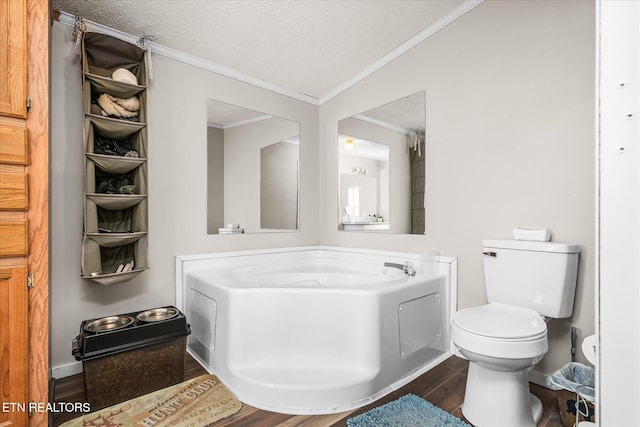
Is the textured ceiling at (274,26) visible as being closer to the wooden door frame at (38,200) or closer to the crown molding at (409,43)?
the crown molding at (409,43)

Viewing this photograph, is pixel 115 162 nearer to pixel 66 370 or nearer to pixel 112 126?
pixel 112 126

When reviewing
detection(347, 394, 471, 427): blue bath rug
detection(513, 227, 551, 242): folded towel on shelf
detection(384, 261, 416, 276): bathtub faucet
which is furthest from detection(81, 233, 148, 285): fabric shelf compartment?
detection(513, 227, 551, 242): folded towel on shelf

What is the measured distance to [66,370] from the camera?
2.06 metres

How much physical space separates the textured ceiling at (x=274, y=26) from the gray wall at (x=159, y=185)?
8.4 inches

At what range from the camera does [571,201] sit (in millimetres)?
1774

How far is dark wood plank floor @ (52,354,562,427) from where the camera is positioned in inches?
61.9

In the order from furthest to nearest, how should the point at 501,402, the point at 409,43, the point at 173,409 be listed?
the point at 409,43 → the point at 173,409 → the point at 501,402

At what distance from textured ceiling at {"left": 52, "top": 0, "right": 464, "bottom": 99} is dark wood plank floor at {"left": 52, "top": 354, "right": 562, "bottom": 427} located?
2.32 m

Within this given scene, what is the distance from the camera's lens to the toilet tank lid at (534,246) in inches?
65.9

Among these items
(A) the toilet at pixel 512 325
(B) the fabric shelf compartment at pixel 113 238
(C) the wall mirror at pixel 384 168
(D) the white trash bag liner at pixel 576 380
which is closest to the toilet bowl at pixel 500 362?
(A) the toilet at pixel 512 325

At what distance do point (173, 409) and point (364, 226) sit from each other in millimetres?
2005

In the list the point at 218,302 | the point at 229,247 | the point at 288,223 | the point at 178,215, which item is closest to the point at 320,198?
the point at 288,223

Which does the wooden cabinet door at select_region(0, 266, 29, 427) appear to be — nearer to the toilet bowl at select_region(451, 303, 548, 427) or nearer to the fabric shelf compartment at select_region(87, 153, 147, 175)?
the fabric shelf compartment at select_region(87, 153, 147, 175)

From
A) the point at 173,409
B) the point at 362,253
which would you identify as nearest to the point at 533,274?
the point at 362,253
